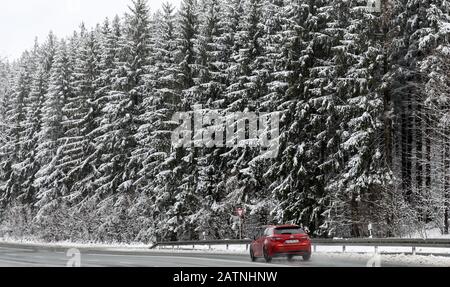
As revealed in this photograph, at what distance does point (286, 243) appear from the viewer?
2177 cm

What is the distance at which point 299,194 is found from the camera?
118ft

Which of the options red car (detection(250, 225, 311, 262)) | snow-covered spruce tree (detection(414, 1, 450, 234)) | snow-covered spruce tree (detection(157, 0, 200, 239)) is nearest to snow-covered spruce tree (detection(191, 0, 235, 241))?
snow-covered spruce tree (detection(157, 0, 200, 239))

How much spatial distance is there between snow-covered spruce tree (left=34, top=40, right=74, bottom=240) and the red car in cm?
3628

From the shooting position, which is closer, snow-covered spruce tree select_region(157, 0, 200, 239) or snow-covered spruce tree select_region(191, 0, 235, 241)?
snow-covered spruce tree select_region(191, 0, 235, 241)

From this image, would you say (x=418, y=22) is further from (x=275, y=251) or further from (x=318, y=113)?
(x=275, y=251)

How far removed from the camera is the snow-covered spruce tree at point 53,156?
55656mm

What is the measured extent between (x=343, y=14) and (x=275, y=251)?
2089 cm

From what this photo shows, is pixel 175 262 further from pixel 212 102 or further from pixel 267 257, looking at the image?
pixel 212 102

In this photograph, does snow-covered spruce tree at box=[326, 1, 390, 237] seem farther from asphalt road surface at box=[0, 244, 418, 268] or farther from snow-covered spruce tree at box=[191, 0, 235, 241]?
snow-covered spruce tree at box=[191, 0, 235, 241]

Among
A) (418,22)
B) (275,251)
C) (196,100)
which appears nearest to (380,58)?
(418,22)

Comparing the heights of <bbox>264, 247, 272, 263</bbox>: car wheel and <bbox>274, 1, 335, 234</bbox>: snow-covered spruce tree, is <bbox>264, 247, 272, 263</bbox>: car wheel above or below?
below

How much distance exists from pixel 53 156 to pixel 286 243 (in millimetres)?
39627

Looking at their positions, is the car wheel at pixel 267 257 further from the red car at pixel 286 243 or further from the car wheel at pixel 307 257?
the car wheel at pixel 307 257

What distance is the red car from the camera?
21.8 m
